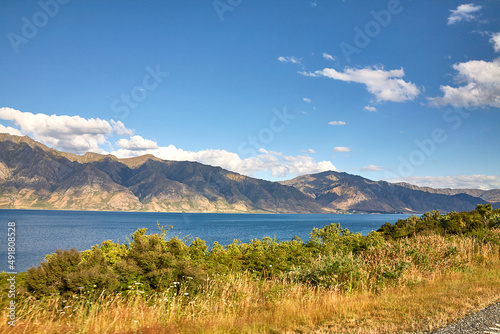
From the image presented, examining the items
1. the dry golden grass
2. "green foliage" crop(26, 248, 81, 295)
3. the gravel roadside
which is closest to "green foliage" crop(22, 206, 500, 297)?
"green foliage" crop(26, 248, 81, 295)

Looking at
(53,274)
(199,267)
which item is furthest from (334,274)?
(53,274)

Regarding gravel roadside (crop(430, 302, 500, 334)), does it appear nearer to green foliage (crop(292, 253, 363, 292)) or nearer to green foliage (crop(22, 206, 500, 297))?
green foliage (crop(22, 206, 500, 297))

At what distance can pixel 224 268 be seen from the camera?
13.1 metres

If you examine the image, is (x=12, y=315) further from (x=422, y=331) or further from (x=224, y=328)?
(x=422, y=331)

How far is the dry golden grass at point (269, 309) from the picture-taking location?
690cm

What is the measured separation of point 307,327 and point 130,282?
5455mm

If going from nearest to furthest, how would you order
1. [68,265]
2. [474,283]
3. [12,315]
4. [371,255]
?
[12,315], [68,265], [474,283], [371,255]

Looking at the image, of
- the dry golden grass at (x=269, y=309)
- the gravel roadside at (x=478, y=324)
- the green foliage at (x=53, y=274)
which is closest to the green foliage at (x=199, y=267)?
the green foliage at (x=53, y=274)

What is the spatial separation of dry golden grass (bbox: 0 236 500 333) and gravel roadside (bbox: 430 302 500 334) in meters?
0.28

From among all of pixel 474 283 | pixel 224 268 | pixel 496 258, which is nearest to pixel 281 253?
pixel 224 268

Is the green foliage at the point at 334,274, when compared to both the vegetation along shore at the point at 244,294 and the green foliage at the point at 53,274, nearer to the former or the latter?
the vegetation along shore at the point at 244,294

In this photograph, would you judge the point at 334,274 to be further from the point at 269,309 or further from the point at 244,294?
the point at 244,294

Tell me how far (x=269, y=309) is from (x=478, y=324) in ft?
15.6

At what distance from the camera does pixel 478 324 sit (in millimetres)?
6590
